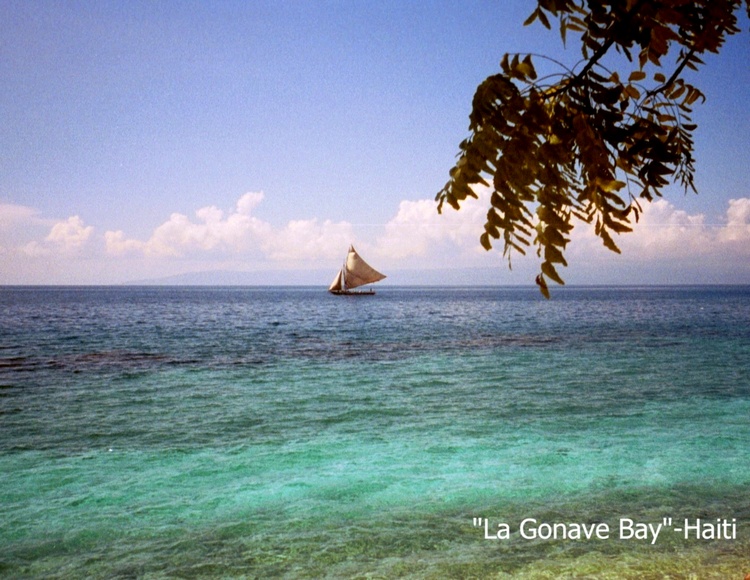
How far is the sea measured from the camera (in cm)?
825

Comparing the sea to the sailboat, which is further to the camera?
the sailboat

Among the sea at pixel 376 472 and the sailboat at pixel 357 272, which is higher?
the sailboat at pixel 357 272

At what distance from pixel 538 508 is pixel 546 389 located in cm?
1331

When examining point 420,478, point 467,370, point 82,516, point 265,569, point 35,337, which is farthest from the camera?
point 35,337

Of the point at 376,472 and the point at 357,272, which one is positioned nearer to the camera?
the point at 376,472

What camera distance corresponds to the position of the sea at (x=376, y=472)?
825cm

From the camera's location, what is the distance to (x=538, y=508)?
10.0 metres

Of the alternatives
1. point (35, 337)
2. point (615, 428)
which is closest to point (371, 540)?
point (615, 428)

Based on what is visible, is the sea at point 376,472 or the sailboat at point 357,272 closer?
the sea at point 376,472

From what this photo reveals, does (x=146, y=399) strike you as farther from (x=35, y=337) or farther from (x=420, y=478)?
(x=35, y=337)

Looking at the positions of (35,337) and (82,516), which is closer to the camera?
(82,516)

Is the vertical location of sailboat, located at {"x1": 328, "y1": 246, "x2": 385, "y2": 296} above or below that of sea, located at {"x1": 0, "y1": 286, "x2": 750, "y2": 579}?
above

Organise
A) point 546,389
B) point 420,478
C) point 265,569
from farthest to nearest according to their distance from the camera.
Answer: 1. point 546,389
2. point 420,478
3. point 265,569

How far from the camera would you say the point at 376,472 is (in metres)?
12.4
